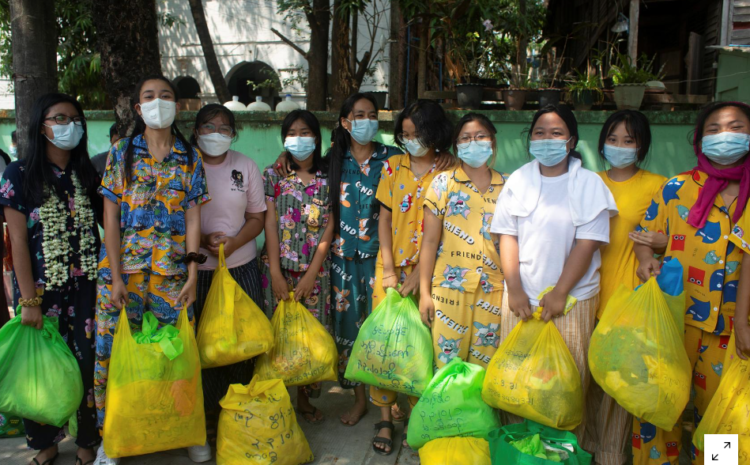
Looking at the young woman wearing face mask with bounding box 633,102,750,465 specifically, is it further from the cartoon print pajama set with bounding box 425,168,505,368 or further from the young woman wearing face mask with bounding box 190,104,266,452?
the young woman wearing face mask with bounding box 190,104,266,452

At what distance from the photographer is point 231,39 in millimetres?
12461

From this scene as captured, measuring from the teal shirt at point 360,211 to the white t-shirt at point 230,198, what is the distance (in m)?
0.50

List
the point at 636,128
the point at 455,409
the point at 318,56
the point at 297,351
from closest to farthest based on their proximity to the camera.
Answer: the point at 455,409
the point at 636,128
the point at 297,351
the point at 318,56

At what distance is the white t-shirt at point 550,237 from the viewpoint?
2605 mm

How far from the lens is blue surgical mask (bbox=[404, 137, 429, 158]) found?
122 inches

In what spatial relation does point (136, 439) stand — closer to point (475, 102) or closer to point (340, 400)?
point (340, 400)

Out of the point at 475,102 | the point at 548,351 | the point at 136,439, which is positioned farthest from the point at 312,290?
the point at 475,102

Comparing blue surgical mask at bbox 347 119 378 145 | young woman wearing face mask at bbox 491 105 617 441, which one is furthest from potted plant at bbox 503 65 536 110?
young woman wearing face mask at bbox 491 105 617 441

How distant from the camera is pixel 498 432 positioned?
2.51 metres

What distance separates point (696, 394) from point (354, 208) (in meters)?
1.96

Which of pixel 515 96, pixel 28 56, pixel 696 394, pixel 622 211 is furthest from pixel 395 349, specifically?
pixel 28 56

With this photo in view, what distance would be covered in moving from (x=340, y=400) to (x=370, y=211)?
1.40 meters

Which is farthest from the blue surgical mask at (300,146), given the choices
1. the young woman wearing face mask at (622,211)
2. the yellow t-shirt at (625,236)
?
the yellow t-shirt at (625,236)

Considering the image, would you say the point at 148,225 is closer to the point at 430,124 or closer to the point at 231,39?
the point at 430,124
